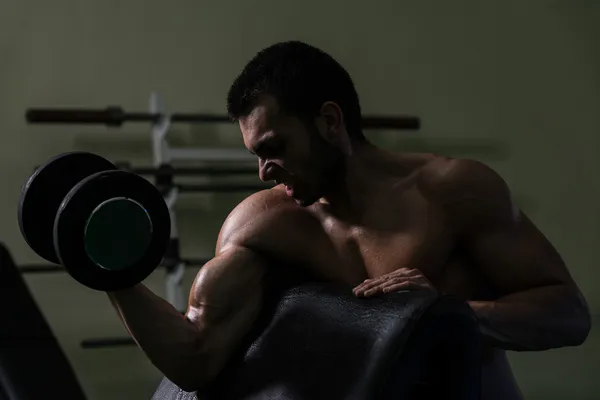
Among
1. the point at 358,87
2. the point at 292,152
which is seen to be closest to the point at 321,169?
the point at 292,152

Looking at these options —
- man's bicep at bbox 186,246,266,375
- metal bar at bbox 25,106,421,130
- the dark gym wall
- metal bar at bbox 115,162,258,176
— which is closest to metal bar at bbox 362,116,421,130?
metal bar at bbox 25,106,421,130

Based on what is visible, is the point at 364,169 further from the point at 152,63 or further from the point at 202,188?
the point at 152,63

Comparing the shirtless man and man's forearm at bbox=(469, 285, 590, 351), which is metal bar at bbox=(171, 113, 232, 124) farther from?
man's forearm at bbox=(469, 285, 590, 351)

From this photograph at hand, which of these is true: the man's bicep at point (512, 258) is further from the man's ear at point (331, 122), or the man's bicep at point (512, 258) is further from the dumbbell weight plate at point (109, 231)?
the dumbbell weight plate at point (109, 231)

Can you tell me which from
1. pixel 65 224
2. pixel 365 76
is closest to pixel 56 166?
pixel 65 224

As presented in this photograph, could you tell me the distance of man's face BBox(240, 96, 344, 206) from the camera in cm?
130

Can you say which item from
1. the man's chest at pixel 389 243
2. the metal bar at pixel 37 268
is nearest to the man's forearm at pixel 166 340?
the man's chest at pixel 389 243

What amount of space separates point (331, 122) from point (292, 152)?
0.09 m

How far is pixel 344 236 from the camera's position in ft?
4.41

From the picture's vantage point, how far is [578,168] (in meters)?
3.54

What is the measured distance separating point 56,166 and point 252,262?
368 mm

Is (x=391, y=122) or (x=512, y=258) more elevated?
(x=512, y=258)

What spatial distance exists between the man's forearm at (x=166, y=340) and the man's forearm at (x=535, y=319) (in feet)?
1.37

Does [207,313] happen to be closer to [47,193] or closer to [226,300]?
[226,300]
